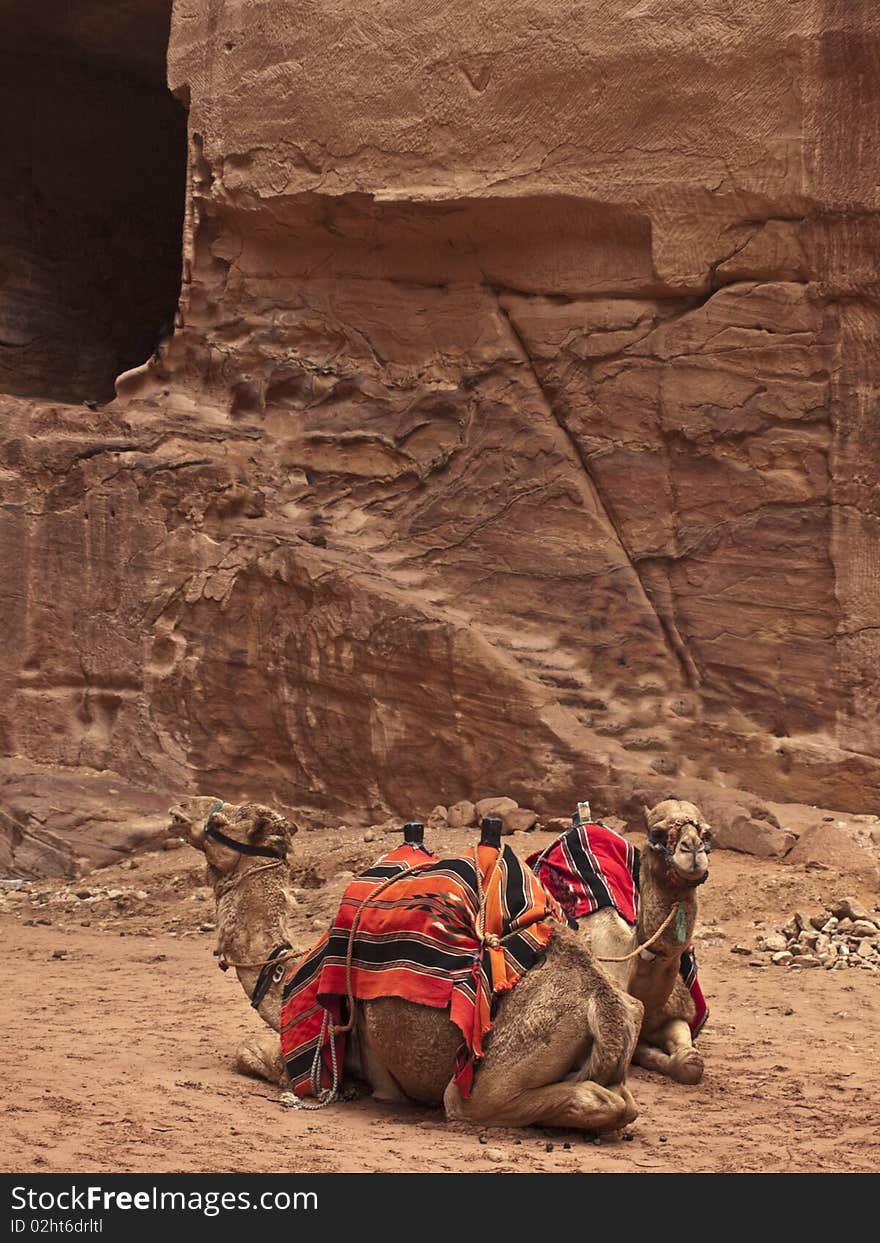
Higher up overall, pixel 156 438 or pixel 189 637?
pixel 156 438

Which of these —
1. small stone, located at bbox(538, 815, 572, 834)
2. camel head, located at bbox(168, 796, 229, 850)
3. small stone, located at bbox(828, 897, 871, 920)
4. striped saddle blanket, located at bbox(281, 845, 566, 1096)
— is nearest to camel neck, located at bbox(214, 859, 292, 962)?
camel head, located at bbox(168, 796, 229, 850)

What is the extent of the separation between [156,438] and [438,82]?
275cm

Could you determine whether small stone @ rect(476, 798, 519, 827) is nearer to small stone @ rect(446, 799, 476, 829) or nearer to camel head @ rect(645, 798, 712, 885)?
small stone @ rect(446, 799, 476, 829)

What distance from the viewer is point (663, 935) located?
523cm

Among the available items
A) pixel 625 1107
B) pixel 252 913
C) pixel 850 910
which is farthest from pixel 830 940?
pixel 625 1107

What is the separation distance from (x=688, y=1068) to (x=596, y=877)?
670 mm

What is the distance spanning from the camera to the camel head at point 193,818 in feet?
18.3

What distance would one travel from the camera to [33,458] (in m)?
10.7

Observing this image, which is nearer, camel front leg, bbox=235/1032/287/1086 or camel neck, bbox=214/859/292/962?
camel front leg, bbox=235/1032/287/1086

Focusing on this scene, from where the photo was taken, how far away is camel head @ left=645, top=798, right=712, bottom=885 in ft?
16.5

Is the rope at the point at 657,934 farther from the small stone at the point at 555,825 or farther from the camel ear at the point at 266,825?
the small stone at the point at 555,825

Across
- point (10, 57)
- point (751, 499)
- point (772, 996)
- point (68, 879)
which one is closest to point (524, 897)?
point (772, 996)

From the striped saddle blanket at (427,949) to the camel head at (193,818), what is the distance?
62 centimetres

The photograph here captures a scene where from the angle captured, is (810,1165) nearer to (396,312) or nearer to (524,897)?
(524,897)
